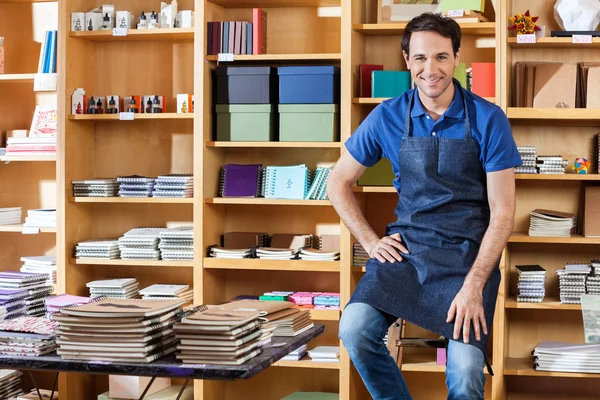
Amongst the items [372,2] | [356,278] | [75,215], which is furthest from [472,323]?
[75,215]

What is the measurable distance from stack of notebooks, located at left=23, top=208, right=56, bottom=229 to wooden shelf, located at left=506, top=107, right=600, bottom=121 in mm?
2600

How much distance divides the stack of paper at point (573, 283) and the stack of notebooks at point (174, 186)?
2.02m

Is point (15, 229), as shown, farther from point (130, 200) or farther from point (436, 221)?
point (436, 221)

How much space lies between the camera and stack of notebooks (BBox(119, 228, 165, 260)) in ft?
15.2

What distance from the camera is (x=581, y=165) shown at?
4.28 m

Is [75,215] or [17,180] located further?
[17,180]

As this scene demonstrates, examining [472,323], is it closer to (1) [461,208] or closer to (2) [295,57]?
(1) [461,208]

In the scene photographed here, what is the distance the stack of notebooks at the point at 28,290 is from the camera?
3.24 metres

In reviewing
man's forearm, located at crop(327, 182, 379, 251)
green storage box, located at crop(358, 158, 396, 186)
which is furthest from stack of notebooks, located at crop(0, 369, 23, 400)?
man's forearm, located at crop(327, 182, 379, 251)

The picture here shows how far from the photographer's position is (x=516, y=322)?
182 inches

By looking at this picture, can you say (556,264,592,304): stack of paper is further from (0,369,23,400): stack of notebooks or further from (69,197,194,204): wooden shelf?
(0,369,23,400): stack of notebooks

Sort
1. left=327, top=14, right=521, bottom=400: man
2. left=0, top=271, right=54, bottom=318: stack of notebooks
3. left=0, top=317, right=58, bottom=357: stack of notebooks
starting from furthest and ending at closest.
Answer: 1. left=0, top=271, right=54, bottom=318: stack of notebooks
2. left=327, top=14, right=521, bottom=400: man
3. left=0, top=317, right=58, bottom=357: stack of notebooks

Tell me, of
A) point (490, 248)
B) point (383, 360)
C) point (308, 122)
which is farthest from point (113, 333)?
point (308, 122)

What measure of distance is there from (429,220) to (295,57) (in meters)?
1.80
